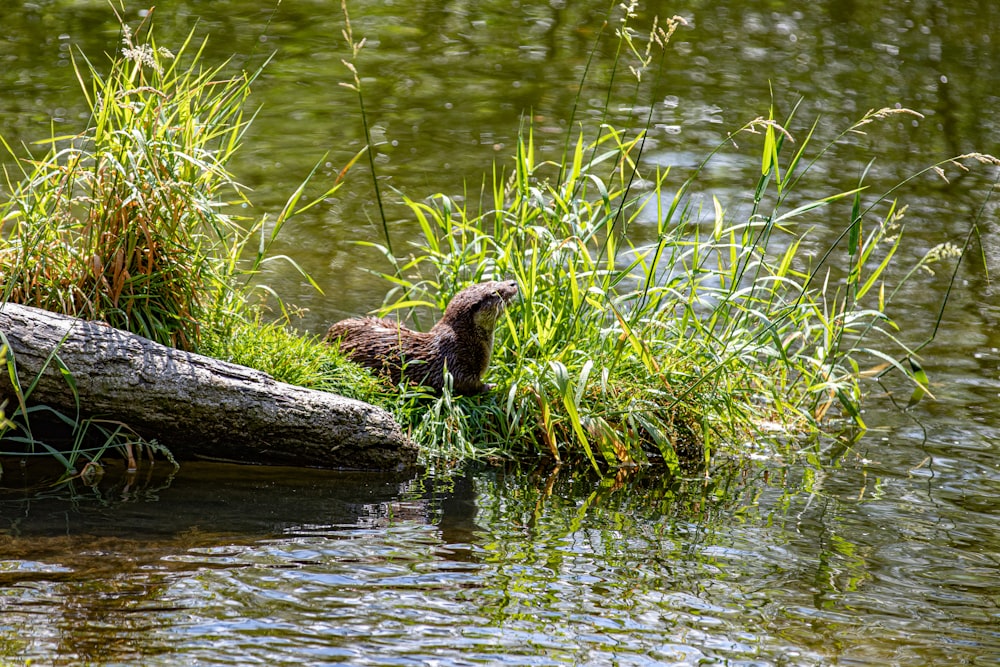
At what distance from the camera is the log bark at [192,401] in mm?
5070

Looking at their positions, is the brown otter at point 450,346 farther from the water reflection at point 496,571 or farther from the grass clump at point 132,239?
the water reflection at point 496,571

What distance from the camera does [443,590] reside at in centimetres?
433

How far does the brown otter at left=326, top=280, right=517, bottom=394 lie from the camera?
601cm

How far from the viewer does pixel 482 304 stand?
5.98 meters

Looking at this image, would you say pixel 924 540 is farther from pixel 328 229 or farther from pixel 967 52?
pixel 967 52

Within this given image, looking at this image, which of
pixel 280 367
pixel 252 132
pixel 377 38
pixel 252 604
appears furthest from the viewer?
pixel 377 38

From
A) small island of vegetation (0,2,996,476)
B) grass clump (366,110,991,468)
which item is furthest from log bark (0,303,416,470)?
grass clump (366,110,991,468)

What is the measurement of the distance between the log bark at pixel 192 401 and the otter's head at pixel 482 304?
0.72 m

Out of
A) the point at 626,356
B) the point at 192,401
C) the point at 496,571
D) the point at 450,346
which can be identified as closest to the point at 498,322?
the point at 450,346

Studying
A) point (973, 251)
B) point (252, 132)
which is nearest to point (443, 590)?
point (973, 251)

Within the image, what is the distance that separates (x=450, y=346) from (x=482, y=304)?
0.27 metres

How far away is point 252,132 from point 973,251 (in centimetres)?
658

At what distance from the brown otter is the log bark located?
1.79 ft

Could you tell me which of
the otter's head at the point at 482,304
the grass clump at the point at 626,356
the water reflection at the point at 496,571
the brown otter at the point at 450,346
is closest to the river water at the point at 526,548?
the water reflection at the point at 496,571
